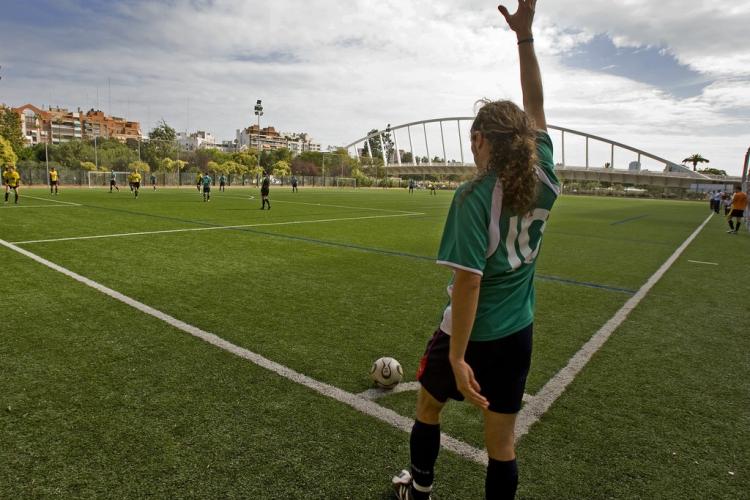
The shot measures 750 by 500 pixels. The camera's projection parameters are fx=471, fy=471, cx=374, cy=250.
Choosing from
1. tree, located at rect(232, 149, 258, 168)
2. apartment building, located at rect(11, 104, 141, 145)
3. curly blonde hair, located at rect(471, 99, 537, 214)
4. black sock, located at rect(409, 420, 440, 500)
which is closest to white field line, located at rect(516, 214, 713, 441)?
black sock, located at rect(409, 420, 440, 500)

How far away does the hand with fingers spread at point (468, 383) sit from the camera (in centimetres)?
181

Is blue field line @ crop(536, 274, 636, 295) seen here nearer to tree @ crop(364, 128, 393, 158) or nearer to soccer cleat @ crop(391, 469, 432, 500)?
soccer cleat @ crop(391, 469, 432, 500)

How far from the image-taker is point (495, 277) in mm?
1889

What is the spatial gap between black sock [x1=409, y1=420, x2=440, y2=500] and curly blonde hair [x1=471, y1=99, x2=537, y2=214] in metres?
1.15

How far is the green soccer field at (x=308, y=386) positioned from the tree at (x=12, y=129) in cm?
8136

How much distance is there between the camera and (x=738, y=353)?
5.14 metres

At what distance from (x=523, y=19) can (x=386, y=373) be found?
2712mm

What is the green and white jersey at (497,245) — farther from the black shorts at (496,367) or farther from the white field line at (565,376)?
the white field line at (565,376)

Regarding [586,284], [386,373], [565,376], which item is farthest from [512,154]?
[586,284]

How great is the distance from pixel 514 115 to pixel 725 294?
844cm

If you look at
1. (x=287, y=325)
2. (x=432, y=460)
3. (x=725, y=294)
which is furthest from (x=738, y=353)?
(x=287, y=325)

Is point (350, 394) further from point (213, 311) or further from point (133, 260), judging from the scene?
point (133, 260)

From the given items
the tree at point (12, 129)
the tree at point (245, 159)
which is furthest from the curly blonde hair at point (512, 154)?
the tree at point (245, 159)

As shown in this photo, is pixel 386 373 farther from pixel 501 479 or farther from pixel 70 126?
pixel 70 126
